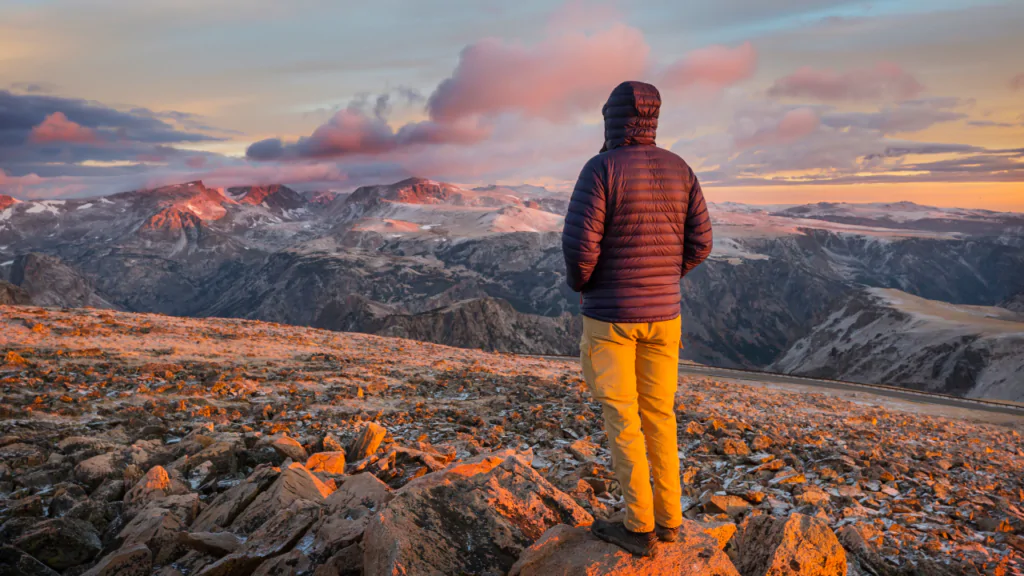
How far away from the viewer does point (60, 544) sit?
4.46 metres

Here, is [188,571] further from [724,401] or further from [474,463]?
[724,401]

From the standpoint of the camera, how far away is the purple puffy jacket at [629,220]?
12.8 ft

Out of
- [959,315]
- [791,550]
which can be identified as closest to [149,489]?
[791,550]

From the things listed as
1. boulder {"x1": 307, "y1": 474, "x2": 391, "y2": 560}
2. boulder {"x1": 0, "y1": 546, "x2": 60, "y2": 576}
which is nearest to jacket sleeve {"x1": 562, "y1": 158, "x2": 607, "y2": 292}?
boulder {"x1": 307, "y1": 474, "x2": 391, "y2": 560}

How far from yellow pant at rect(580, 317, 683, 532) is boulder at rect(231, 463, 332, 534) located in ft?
9.11

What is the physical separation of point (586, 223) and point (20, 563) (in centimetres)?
470

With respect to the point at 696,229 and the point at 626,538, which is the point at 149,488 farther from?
the point at 696,229

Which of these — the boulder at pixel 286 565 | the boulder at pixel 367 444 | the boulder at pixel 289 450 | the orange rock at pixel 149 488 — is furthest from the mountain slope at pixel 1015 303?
the orange rock at pixel 149 488

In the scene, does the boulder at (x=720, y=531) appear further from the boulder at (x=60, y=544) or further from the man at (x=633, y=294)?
the boulder at (x=60, y=544)

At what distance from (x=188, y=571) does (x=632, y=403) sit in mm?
3430

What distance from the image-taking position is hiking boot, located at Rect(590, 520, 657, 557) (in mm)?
3770

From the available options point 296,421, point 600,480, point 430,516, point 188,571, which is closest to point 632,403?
point 430,516

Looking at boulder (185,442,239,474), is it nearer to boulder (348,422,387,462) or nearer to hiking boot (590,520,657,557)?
boulder (348,422,387,462)

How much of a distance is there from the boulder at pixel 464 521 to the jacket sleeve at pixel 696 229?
2154 millimetres
